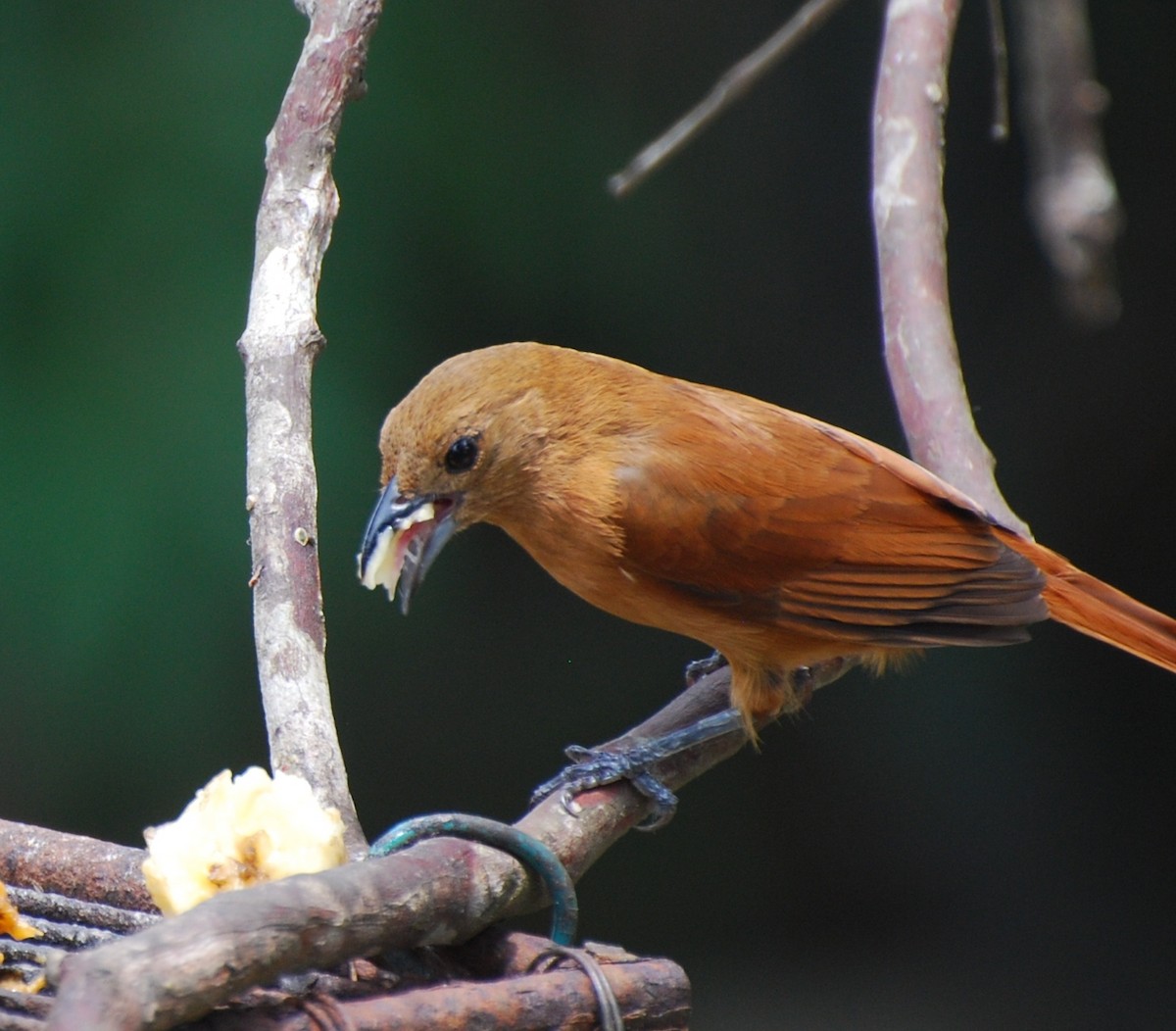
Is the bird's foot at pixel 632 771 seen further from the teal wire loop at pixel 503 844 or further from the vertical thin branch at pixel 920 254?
the vertical thin branch at pixel 920 254

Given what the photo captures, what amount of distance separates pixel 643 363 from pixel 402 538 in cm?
261

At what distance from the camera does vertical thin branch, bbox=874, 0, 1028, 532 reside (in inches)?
124

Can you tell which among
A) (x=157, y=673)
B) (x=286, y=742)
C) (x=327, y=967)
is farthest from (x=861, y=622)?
(x=157, y=673)

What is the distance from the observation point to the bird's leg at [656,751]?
2570 millimetres

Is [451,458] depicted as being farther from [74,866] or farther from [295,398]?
[74,866]

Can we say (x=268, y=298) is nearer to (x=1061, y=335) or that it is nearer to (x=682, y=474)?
(x=682, y=474)

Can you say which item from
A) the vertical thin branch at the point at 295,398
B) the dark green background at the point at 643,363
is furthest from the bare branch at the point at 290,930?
the dark green background at the point at 643,363

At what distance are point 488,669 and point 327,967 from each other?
3786 mm

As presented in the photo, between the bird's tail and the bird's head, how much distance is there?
992 millimetres

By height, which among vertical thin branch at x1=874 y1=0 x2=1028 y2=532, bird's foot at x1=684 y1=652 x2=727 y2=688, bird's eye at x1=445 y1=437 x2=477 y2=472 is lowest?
bird's foot at x1=684 y1=652 x2=727 y2=688

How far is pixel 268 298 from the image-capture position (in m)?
2.65

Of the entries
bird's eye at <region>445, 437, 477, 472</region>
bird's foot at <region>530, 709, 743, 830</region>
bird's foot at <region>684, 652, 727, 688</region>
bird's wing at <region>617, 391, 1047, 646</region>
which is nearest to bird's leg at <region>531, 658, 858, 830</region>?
bird's foot at <region>530, 709, 743, 830</region>

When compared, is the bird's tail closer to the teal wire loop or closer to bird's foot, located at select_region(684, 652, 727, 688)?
bird's foot, located at select_region(684, 652, 727, 688)

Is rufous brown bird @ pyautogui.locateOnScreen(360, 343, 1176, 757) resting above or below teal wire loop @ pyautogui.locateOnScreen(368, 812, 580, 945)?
above
